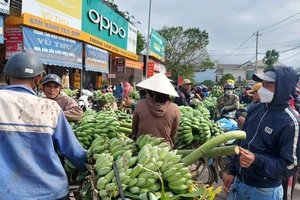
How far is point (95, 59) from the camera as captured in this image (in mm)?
14719

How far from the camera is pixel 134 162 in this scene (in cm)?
189

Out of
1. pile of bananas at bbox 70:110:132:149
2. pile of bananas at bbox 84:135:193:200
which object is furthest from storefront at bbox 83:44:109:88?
pile of bananas at bbox 84:135:193:200

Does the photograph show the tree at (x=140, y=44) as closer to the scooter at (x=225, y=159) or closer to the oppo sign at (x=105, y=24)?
the oppo sign at (x=105, y=24)

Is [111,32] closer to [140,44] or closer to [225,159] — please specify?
[225,159]

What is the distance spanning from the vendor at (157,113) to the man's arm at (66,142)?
1.37 meters

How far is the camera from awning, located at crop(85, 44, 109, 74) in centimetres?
1389

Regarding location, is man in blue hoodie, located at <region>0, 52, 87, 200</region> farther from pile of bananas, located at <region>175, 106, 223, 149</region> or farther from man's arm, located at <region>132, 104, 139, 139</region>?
pile of bananas, located at <region>175, 106, 223, 149</region>

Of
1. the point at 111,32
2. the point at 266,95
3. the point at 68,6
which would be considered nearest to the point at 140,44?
the point at 111,32

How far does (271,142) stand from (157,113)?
4.49 feet

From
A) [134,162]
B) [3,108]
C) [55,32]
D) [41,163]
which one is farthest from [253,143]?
[55,32]

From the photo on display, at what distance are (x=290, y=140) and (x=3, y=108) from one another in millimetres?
2015

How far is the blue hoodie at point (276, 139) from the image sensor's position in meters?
2.14

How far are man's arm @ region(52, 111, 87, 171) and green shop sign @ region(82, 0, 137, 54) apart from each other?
1249 centimetres

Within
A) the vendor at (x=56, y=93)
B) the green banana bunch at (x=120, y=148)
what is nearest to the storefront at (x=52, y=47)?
the vendor at (x=56, y=93)
